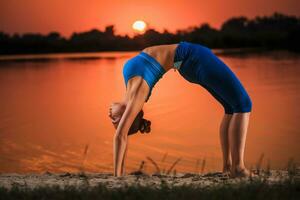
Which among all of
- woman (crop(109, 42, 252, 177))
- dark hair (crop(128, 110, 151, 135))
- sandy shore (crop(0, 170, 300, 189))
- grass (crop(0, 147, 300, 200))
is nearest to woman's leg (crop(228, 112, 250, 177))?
woman (crop(109, 42, 252, 177))

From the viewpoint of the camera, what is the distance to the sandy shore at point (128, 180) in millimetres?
6371

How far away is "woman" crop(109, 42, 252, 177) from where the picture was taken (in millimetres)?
6564

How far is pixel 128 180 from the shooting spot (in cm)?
662

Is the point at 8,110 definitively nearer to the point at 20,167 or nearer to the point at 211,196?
the point at 20,167

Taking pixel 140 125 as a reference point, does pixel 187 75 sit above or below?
above

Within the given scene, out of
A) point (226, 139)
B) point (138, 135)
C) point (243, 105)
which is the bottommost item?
point (138, 135)

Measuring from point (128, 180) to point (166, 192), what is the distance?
904 millimetres

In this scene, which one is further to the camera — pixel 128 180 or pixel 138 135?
pixel 138 135

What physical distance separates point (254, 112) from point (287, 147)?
18.9 ft

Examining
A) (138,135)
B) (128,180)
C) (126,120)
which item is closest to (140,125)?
(126,120)

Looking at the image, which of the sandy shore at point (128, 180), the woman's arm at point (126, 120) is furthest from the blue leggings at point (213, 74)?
the sandy shore at point (128, 180)

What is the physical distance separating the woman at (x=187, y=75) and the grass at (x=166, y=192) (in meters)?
0.67

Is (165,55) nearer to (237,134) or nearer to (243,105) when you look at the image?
(243,105)

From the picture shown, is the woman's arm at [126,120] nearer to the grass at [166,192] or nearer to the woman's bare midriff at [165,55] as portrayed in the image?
the woman's bare midriff at [165,55]
